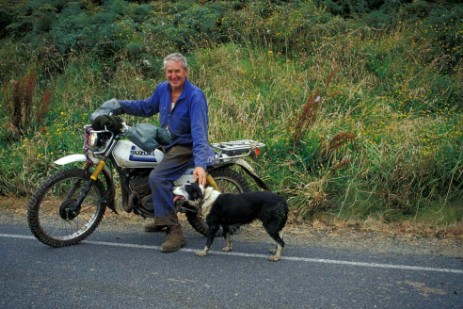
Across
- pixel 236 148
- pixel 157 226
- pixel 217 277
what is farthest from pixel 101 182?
pixel 217 277

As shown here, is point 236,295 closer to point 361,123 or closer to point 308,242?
point 308,242

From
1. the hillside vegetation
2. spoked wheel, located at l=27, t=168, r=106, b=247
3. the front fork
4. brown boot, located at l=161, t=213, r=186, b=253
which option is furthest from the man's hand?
the hillside vegetation

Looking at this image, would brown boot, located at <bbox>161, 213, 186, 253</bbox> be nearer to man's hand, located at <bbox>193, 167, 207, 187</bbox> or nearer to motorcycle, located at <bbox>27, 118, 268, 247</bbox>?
motorcycle, located at <bbox>27, 118, 268, 247</bbox>

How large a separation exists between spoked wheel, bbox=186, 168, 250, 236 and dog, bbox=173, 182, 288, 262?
65 cm

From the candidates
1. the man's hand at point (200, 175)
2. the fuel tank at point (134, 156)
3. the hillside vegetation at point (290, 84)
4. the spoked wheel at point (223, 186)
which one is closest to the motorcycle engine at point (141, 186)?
the fuel tank at point (134, 156)

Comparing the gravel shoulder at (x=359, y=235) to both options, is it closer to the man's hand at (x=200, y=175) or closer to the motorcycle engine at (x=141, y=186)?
the motorcycle engine at (x=141, y=186)

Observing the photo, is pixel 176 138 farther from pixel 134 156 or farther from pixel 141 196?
pixel 141 196

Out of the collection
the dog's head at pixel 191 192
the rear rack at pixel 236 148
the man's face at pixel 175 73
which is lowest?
the dog's head at pixel 191 192

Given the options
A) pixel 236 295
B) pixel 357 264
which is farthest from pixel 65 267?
pixel 357 264

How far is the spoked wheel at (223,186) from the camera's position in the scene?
6.13 metres

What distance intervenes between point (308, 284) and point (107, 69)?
26.5ft

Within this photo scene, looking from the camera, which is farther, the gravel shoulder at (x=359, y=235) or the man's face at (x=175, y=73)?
the gravel shoulder at (x=359, y=235)

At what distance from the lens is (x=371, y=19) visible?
463 inches

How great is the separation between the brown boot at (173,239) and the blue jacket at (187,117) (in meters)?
0.82
